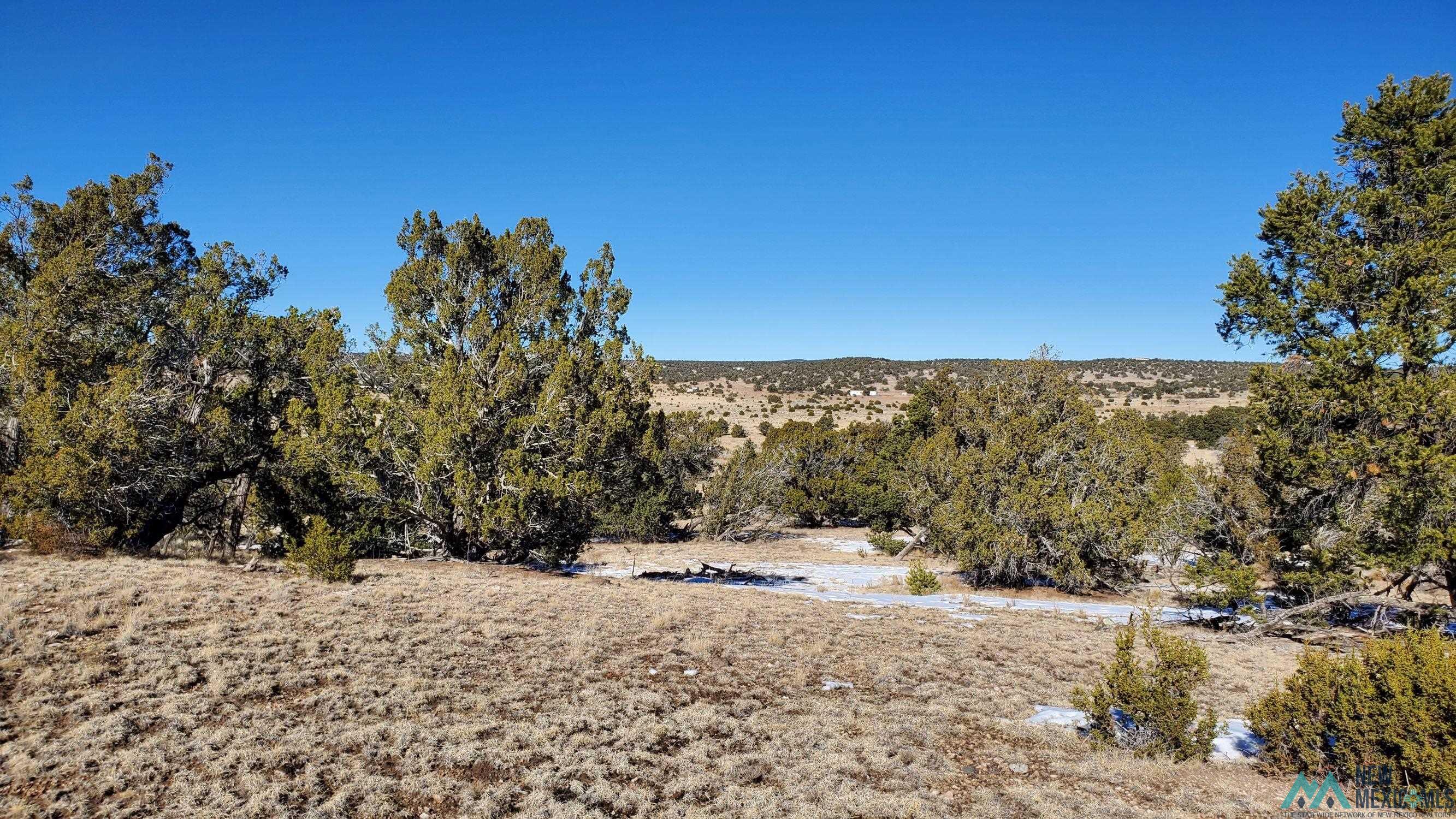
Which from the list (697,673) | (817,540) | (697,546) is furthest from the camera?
(817,540)

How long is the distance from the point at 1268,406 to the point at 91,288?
80.0 feet

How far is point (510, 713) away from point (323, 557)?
787cm

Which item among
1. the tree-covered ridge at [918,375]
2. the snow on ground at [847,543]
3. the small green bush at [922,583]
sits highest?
the tree-covered ridge at [918,375]

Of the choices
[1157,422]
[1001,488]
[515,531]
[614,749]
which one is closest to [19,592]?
[515,531]

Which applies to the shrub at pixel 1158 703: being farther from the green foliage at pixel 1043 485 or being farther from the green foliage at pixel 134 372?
the green foliage at pixel 134 372

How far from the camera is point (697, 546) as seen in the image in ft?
92.7

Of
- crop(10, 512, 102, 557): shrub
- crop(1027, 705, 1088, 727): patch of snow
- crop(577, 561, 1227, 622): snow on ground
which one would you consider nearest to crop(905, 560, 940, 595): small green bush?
crop(577, 561, 1227, 622): snow on ground

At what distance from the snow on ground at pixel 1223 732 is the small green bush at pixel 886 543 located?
18.7 m

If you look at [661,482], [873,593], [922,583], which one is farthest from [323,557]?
[661,482]

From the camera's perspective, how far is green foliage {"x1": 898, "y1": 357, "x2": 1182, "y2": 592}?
16.1 metres

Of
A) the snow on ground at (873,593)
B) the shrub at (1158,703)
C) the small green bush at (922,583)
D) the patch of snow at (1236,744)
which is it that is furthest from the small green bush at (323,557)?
the patch of snow at (1236,744)

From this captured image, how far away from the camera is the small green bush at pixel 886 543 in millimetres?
26578

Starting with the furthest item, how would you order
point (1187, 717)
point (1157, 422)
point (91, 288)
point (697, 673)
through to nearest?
point (1157, 422) → point (91, 288) → point (697, 673) → point (1187, 717)

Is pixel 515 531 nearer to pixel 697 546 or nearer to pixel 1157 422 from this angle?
pixel 697 546
